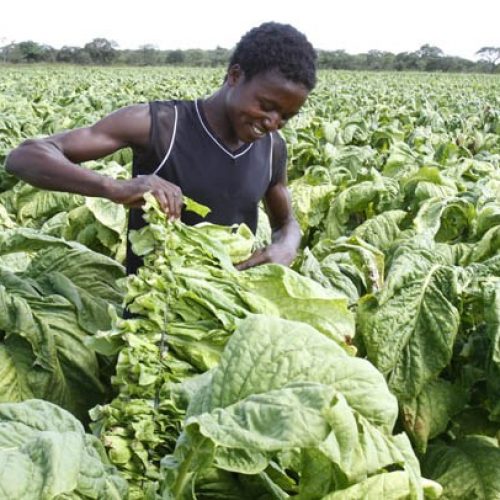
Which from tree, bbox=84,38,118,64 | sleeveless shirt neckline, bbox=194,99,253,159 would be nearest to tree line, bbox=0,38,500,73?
tree, bbox=84,38,118,64

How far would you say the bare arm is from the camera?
2371mm

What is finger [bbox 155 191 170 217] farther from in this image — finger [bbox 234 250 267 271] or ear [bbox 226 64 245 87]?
ear [bbox 226 64 245 87]

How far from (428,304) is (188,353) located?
82cm

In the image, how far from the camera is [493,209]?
10.8 ft

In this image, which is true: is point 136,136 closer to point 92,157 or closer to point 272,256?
point 92,157

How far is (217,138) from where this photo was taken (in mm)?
3156

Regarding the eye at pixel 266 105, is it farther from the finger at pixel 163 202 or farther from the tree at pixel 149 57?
the tree at pixel 149 57

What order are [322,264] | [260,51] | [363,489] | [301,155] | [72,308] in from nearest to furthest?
[363,489] → [72,308] → [322,264] → [260,51] → [301,155]

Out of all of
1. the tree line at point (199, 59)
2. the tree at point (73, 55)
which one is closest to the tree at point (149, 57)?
the tree line at point (199, 59)

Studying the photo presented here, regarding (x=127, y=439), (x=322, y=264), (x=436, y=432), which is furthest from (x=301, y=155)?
(x=127, y=439)

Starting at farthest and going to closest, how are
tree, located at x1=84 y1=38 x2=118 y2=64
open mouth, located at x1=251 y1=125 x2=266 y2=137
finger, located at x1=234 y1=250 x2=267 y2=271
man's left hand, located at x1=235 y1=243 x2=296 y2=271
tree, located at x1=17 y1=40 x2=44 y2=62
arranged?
tree, located at x1=84 y1=38 x2=118 y2=64 < tree, located at x1=17 y1=40 x2=44 y2=62 < open mouth, located at x1=251 y1=125 x2=266 y2=137 < man's left hand, located at x1=235 y1=243 x2=296 y2=271 < finger, located at x1=234 y1=250 x2=267 y2=271

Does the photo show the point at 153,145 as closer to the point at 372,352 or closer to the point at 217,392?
the point at 372,352

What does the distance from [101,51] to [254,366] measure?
69271 millimetres

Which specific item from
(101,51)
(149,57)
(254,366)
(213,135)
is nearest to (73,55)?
(101,51)
